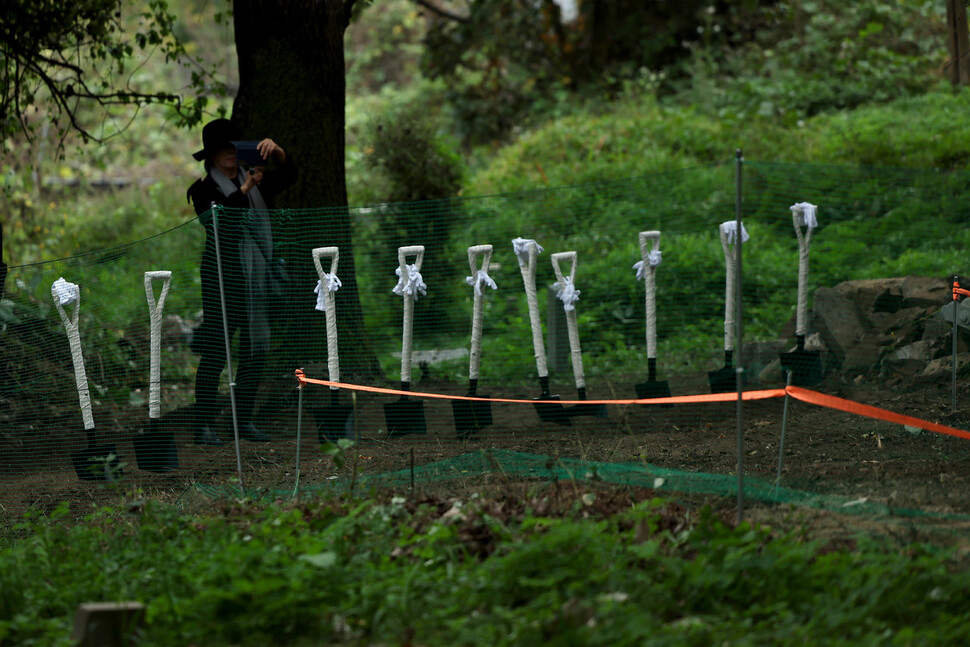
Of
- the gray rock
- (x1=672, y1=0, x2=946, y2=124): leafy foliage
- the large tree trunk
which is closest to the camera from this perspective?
the gray rock

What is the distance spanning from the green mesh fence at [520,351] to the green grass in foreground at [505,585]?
3.15 feet

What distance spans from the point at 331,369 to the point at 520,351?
2.58 m

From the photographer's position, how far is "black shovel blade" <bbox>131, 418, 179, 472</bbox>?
5781 millimetres

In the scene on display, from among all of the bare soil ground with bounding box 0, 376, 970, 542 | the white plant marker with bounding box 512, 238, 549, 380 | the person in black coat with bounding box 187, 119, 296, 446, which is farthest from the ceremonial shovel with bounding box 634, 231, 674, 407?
the person in black coat with bounding box 187, 119, 296, 446

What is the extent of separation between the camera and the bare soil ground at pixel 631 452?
14.2ft

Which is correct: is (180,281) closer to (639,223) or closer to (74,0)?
(74,0)

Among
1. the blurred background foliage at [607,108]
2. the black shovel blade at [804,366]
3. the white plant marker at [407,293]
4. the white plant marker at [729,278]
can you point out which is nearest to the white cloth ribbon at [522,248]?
the white plant marker at [407,293]

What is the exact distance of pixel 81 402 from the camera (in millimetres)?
5812

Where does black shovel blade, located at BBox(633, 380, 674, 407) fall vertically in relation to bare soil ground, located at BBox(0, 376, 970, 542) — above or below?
above

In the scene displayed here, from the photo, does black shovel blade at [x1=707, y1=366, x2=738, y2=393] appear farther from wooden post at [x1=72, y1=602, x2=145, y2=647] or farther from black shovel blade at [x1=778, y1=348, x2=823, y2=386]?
wooden post at [x1=72, y1=602, x2=145, y2=647]

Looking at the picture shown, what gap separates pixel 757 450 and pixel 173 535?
3169 millimetres

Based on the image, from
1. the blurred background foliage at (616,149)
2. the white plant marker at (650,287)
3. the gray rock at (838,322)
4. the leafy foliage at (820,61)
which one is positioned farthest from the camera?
the leafy foliage at (820,61)

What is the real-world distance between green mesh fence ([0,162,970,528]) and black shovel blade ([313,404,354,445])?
0.7 inches

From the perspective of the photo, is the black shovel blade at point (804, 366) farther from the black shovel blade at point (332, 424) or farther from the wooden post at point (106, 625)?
the wooden post at point (106, 625)
